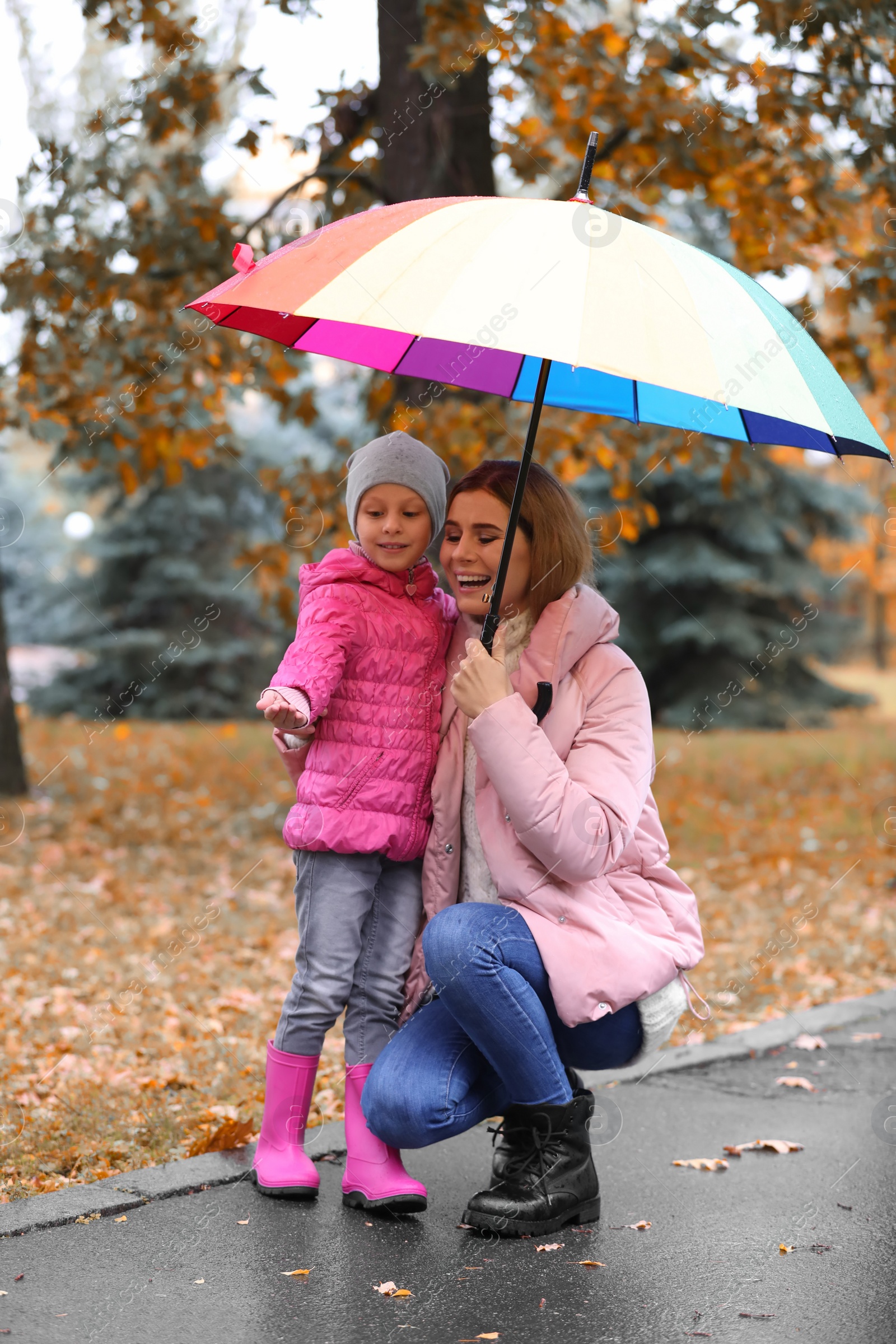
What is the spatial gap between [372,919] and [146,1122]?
41.5 inches

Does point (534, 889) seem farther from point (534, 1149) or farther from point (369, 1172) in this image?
point (369, 1172)

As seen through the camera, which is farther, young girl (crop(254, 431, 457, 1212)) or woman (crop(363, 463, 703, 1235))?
young girl (crop(254, 431, 457, 1212))

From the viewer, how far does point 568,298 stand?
238 cm

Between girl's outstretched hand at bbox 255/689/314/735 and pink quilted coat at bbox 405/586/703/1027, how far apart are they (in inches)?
14.7

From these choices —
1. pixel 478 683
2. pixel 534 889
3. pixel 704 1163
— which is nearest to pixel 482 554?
pixel 478 683

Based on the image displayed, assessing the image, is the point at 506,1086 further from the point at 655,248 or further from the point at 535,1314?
the point at 655,248

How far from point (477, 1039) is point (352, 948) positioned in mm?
379

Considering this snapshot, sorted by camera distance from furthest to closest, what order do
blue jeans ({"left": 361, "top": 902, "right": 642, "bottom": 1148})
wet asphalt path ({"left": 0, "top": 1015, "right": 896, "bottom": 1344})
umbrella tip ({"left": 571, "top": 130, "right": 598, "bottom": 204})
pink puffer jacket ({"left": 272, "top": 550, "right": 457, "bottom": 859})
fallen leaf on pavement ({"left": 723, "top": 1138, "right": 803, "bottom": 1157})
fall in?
fallen leaf on pavement ({"left": 723, "top": 1138, "right": 803, "bottom": 1157}), pink puffer jacket ({"left": 272, "top": 550, "right": 457, "bottom": 859}), blue jeans ({"left": 361, "top": 902, "right": 642, "bottom": 1148}), umbrella tip ({"left": 571, "top": 130, "right": 598, "bottom": 204}), wet asphalt path ({"left": 0, "top": 1015, "right": 896, "bottom": 1344})

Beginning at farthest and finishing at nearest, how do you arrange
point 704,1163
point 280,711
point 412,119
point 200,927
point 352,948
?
point 412,119 → point 200,927 → point 704,1163 → point 352,948 → point 280,711

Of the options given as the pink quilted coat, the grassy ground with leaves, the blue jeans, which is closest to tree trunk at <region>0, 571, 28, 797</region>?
the grassy ground with leaves

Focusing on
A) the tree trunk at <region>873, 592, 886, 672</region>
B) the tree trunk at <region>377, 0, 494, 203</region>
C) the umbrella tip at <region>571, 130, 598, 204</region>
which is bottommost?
the umbrella tip at <region>571, 130, 598, 204</region>

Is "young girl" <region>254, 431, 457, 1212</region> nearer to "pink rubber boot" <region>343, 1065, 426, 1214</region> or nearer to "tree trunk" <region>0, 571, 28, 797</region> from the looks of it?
"pink rubber boot" <region>343, 1065, 426, 1214</region>

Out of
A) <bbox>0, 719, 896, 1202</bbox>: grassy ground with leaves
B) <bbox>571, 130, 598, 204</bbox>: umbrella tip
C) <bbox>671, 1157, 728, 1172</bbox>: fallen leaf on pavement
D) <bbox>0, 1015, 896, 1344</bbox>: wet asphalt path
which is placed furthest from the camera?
<bbox>0, 719, 896, 1202</bbox>: grassy ground with leaves

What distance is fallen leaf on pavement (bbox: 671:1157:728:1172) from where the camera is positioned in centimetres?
353
